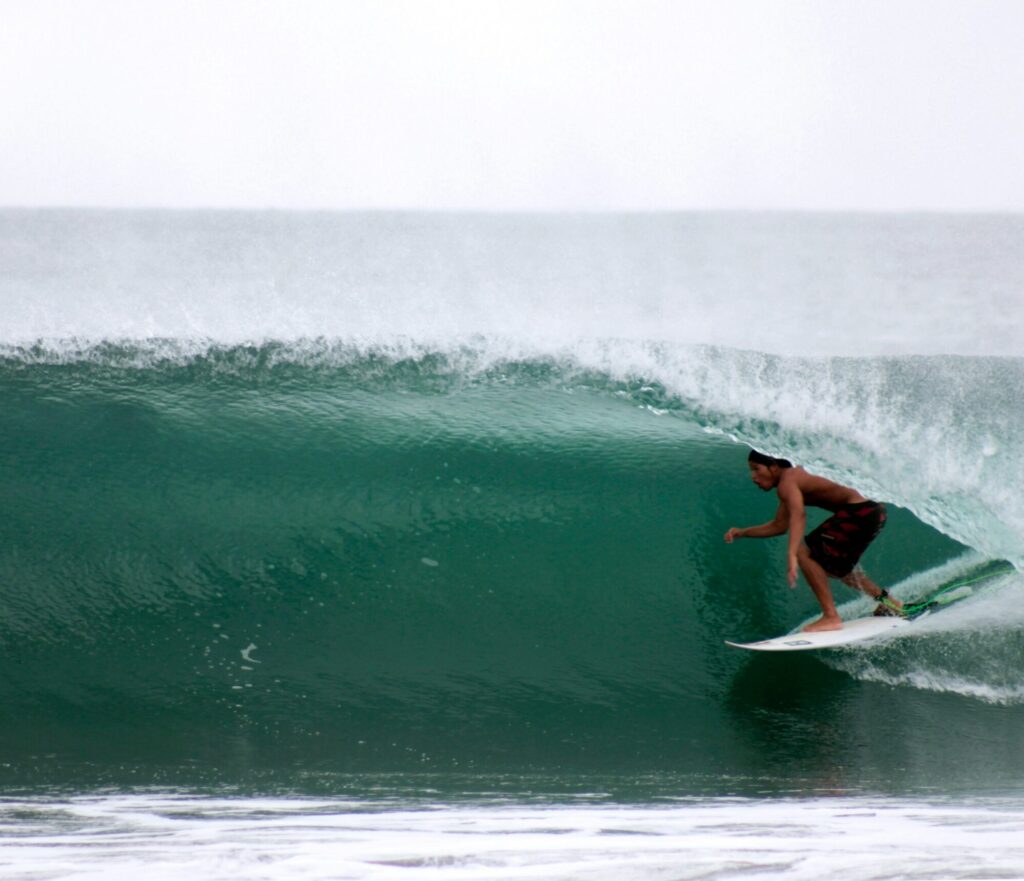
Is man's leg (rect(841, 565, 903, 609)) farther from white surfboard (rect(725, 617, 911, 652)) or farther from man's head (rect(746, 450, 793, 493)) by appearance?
man's head (rect(746, 450, 793, 493))

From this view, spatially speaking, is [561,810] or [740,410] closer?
[561,810]

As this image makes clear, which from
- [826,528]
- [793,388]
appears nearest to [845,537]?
[826,528]

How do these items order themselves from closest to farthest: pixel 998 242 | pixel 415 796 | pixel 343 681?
pixel 415 796 < pixel 343 681 < pixel 998 242

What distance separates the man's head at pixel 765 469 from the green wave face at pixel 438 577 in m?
0.51

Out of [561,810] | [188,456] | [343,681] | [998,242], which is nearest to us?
[561,810]

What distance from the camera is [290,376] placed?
13.9 ft

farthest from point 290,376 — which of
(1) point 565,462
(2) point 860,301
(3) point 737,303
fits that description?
(2) point 860,301

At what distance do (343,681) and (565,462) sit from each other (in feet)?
4.30

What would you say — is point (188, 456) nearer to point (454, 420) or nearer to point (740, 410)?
point (454, 420)

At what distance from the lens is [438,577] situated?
135 inches

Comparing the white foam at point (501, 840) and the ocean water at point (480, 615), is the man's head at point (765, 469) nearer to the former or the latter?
the ocean water at point (480, 615)

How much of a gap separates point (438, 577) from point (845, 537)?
53.3 inches

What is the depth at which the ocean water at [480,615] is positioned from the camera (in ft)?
6.89

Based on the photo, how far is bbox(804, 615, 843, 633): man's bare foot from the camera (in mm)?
3139
